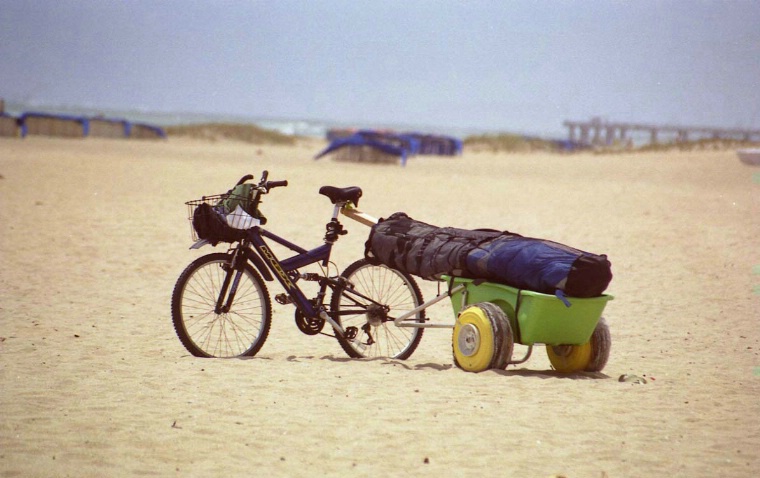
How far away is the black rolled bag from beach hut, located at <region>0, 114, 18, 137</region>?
142ft

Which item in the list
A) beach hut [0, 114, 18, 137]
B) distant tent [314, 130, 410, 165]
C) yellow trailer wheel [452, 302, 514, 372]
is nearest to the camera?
yellow trailer wheel [452, 302, 514, 372]

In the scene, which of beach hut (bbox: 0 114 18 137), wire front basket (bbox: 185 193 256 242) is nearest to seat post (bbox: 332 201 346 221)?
wire front basket (bbox: 185 193 256 242)

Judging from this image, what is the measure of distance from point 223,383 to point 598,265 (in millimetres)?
2416

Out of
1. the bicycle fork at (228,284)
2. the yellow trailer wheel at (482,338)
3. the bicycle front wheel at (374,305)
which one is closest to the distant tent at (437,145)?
the bicycle front wheel at (374,305)

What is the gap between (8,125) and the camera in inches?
1827

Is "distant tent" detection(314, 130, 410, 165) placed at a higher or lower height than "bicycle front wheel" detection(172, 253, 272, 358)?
higher

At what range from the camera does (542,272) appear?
5.79m

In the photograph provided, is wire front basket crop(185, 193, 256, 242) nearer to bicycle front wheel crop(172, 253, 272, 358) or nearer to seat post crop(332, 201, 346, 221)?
bicycle front wheel crop(172, 253, 272, 358)

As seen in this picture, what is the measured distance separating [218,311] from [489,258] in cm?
195

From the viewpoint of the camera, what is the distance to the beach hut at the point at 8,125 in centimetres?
4588

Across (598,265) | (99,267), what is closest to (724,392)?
(598,265)

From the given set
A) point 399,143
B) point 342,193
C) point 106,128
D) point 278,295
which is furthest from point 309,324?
point 106,128

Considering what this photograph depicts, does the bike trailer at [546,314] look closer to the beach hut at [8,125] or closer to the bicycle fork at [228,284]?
the bicycle fork at [228,284]

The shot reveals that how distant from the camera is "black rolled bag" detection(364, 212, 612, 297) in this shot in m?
5.78
